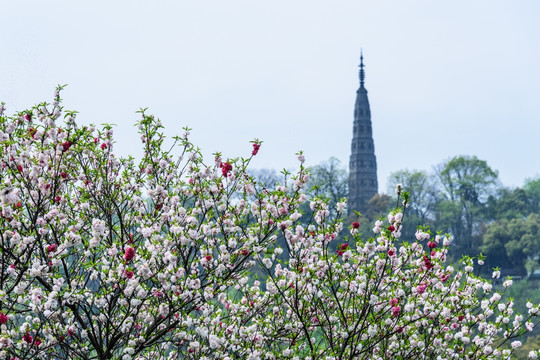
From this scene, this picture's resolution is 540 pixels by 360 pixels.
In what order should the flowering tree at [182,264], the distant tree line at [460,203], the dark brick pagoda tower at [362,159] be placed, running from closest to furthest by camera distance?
the flowering tree at [182,264] < the distant tree line at [460,203] < the dark brick pagoda tower at [362,159]

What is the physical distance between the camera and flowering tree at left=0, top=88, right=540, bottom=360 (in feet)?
26.9

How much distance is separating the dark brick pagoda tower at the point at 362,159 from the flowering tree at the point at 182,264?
6906 centimetres

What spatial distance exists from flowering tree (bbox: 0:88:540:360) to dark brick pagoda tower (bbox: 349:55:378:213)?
227 ft

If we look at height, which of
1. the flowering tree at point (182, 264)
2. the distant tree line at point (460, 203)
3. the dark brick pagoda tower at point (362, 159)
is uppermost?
the dark brick pagoda tower at point (362, 159)

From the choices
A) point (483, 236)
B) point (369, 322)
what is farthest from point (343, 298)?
point (483, 236)

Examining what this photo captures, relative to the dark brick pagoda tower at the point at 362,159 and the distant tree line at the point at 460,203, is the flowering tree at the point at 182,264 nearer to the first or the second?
the distant tree line at the point at 460,203

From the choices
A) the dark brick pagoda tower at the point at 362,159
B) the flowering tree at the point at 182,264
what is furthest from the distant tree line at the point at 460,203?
the flowering tree at the point at 182,264

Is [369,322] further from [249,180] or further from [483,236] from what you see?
[483,236]

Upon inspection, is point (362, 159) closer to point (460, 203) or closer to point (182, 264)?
point (460, 203)

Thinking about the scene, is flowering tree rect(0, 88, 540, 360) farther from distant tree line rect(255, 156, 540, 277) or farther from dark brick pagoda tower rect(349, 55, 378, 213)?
dark brick pagoda tower rect(349, 55, 378, 213)

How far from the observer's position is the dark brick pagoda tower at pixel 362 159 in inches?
3162

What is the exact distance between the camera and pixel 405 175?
72.5 m

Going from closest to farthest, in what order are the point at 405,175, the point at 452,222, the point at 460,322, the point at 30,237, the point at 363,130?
the point at 30,237, the point at 460,322, the point at 452,222, the point at 405,175, the point at 363,130

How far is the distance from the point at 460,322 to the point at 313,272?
3449 millimetres
